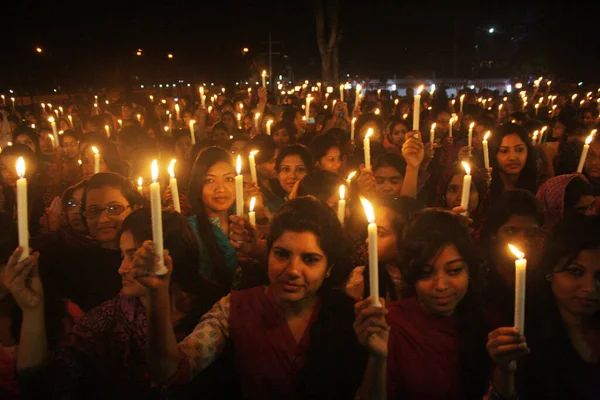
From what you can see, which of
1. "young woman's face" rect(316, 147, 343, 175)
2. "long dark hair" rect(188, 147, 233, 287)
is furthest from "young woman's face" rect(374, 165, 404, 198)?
"long dark hair" rect(188, 147, 233, 287)

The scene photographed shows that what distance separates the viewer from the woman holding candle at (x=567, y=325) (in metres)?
2.25

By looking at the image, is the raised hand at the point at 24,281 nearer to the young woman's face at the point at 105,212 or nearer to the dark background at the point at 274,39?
the young woman's face at the point at 105,212

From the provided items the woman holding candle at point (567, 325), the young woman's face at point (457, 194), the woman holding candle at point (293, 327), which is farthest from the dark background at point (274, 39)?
the woman holding candle at point (567, 325)

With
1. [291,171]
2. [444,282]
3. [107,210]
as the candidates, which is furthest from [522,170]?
[107,210]

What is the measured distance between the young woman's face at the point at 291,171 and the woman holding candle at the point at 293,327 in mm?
2302

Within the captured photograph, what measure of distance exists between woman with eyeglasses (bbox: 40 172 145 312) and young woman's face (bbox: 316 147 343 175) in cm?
235

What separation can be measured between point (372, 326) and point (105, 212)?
223cm

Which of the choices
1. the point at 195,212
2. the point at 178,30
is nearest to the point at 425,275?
the point at 195,212

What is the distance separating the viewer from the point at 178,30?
31016mm

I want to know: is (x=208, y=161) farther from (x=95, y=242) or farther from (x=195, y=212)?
(x=95, y=242)

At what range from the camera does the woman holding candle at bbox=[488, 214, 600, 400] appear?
225cm

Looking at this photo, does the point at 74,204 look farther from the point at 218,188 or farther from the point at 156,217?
the point at 156,217

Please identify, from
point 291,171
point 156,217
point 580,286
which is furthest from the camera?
point 291,171

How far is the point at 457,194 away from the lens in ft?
14.2
